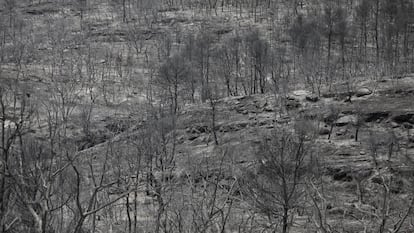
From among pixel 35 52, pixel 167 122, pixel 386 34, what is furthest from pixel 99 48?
pixel 386 34

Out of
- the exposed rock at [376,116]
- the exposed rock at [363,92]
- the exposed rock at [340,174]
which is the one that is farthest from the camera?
the exposed rock at [363,92]

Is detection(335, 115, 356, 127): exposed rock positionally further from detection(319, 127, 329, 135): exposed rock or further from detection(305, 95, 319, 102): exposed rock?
detection(305, 95, 319, 102): exposed rock

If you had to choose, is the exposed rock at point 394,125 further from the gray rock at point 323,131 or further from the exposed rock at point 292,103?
the exposed rock at point 292,103

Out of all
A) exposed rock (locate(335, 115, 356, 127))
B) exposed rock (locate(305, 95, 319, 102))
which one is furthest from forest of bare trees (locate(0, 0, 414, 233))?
exposed rock (locate(305, 95, 319, 102))

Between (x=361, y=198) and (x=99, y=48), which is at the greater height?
(x=99, y=48)

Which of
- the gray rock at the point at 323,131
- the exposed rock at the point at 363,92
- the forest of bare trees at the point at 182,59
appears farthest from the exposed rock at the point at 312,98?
the gray rock at the point at 323,131

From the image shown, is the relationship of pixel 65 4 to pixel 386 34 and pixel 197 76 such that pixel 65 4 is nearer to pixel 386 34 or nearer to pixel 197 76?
pixel 197 76

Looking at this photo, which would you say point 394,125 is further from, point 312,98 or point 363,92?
point 312,98

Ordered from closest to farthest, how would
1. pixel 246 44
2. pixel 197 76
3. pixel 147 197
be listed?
1. pixel 147 197
2. pixel 197 76
3. pixel 246 44

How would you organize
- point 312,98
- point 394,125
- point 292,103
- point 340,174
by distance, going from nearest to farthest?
point 340,174 → point 394,125 → point 292,103 → point 312,98

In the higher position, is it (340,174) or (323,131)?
(323,131)

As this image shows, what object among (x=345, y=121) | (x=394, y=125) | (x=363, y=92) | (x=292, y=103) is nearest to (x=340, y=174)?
(x=345, y=121)
